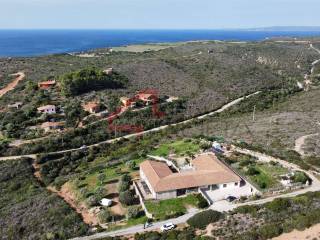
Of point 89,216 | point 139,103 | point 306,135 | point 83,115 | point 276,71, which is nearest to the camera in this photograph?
point 89,216

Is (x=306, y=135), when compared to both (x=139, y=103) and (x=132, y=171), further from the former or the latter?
(x=139, y=103)

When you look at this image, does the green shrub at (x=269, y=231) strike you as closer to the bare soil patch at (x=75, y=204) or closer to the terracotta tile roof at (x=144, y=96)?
the bare soil patch at (x=75, y=204)

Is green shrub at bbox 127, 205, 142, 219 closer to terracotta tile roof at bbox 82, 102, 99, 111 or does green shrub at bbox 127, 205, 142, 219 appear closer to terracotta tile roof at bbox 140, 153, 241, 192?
terracotta tile roof at bbox 140, 153, 241, 192

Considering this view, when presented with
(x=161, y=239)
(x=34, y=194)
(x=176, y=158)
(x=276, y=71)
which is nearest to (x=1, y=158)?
(x=34, y=194)

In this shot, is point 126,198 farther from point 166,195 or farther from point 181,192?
point 181,192

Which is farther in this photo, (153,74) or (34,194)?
(153,74)

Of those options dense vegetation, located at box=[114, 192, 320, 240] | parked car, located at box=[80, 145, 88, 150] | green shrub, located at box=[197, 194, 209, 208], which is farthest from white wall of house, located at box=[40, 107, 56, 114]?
dense vegetation, located at box=[114, 192, 320, 240]

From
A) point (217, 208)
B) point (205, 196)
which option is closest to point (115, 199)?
point (205, 196)
